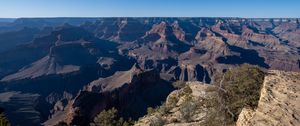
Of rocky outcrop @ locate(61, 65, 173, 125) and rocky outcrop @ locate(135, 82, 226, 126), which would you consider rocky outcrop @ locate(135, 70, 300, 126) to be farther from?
rocky outcrop @ locate(61, 65, 173, 125)

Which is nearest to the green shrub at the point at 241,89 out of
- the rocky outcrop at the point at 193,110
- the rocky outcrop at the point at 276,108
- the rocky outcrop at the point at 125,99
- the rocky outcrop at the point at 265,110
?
the rocky outcrop at the point at 265,110

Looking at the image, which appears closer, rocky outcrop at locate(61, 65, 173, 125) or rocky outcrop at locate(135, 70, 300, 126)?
rocky outcrop at locate(135, 70, 300, 126)

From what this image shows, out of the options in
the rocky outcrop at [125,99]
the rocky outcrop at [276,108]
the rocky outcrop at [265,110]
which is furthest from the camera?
the rocky outcrop at [125,99]

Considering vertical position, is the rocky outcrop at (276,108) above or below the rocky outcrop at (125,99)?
above

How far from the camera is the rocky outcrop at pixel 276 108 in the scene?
19422 mm

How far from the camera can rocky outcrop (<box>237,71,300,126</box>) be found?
19.4 m

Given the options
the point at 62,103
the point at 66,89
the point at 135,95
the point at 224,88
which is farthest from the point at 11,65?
the point at 224,88

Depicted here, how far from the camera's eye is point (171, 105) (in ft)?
138

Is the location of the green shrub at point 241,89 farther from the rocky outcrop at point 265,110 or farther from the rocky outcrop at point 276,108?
the rocky outcrop at point 276,108

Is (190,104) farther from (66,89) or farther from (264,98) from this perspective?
(66,89)

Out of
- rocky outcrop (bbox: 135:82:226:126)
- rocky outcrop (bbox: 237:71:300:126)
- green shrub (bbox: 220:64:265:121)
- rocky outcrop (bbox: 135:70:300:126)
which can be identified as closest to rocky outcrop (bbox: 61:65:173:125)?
rocky outcrop (bbox: 135:82:226:126)

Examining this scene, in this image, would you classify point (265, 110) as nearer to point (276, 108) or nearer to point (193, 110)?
point (276, 108)

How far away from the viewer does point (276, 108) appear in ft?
67.3

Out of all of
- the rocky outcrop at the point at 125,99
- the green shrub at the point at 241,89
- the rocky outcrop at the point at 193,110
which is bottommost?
the rocky outcrop at the point at 125,99
